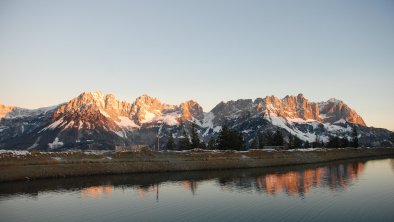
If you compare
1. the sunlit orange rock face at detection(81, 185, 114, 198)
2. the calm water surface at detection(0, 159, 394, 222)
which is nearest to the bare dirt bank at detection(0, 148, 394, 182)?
the calm water surface at detection(0, 159, 394, 222)

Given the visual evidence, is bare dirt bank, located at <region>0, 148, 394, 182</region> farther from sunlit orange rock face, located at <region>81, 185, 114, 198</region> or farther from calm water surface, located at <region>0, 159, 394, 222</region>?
sunlit orange rock face, located at <region>81, 185, 114, 198</region>

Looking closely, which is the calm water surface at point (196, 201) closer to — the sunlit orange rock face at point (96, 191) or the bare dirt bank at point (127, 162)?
the sunlit orange rock face at point (96, 191)

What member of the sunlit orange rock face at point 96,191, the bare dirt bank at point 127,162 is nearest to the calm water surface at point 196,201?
the sunlit orange rock face at point 96,191

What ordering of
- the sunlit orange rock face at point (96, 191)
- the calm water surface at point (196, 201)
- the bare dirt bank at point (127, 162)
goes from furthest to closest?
the bare dirt bank at point (127, 162) < the sunlit orange rock face at point (96, 191) < the calm water surface at point (196, 201)

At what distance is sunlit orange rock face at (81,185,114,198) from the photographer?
5234 cm

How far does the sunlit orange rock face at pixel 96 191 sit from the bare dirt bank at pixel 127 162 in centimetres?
1782

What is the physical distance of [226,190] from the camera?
5641 centimetres

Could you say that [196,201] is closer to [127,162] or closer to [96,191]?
[96,191]

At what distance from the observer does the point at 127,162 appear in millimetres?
86375

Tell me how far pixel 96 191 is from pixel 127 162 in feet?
97.9

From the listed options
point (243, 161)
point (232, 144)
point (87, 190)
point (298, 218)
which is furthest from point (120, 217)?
point (232, 144)

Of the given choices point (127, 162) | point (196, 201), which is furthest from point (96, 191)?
point (127, 162)

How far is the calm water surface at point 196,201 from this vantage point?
122 ft

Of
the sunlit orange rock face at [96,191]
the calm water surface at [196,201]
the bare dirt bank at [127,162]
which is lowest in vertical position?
the calm water surface at [196,201]
